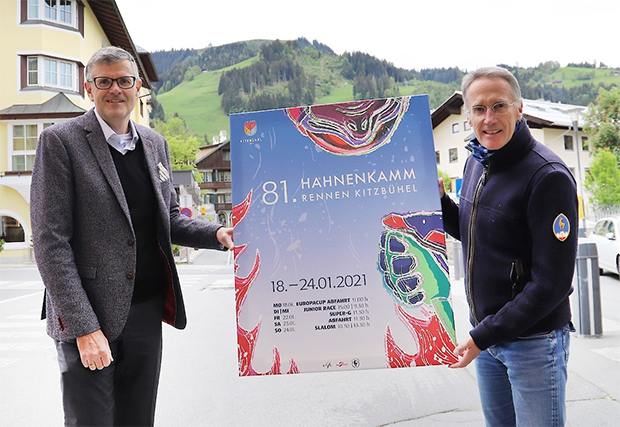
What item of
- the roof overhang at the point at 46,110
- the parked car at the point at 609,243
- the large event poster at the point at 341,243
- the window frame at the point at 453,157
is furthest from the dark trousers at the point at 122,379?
the window frame at the point at 453,157

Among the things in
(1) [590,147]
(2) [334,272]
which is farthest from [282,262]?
(1) [590,147]

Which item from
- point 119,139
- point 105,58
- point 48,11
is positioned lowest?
point 119,139

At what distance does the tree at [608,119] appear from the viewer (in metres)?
34.6

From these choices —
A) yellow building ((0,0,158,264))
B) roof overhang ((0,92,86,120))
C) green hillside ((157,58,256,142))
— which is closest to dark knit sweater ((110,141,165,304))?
roof overhang ((0,92,86,120))

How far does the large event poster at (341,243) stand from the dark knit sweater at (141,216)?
38cm

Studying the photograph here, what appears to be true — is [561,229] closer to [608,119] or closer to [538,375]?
[538,375]

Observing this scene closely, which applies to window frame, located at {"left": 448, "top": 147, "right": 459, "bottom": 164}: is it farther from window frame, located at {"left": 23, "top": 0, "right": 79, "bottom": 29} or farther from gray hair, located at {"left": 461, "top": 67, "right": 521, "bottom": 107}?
gray hair, located at {"left": 461, "top": 67, "right": 521, "bottom": 107}

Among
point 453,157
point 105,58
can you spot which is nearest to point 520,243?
point 105,58

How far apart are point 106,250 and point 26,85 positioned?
2775cm

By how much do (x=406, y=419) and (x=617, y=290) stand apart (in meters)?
8.88

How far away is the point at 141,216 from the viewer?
238 cm

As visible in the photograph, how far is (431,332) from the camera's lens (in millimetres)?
2322

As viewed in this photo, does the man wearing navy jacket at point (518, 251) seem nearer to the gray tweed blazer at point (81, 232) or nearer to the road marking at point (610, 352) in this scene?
the gray tweed blazer at point (81, 232)

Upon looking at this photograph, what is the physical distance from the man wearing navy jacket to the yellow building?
25683 millimetres
